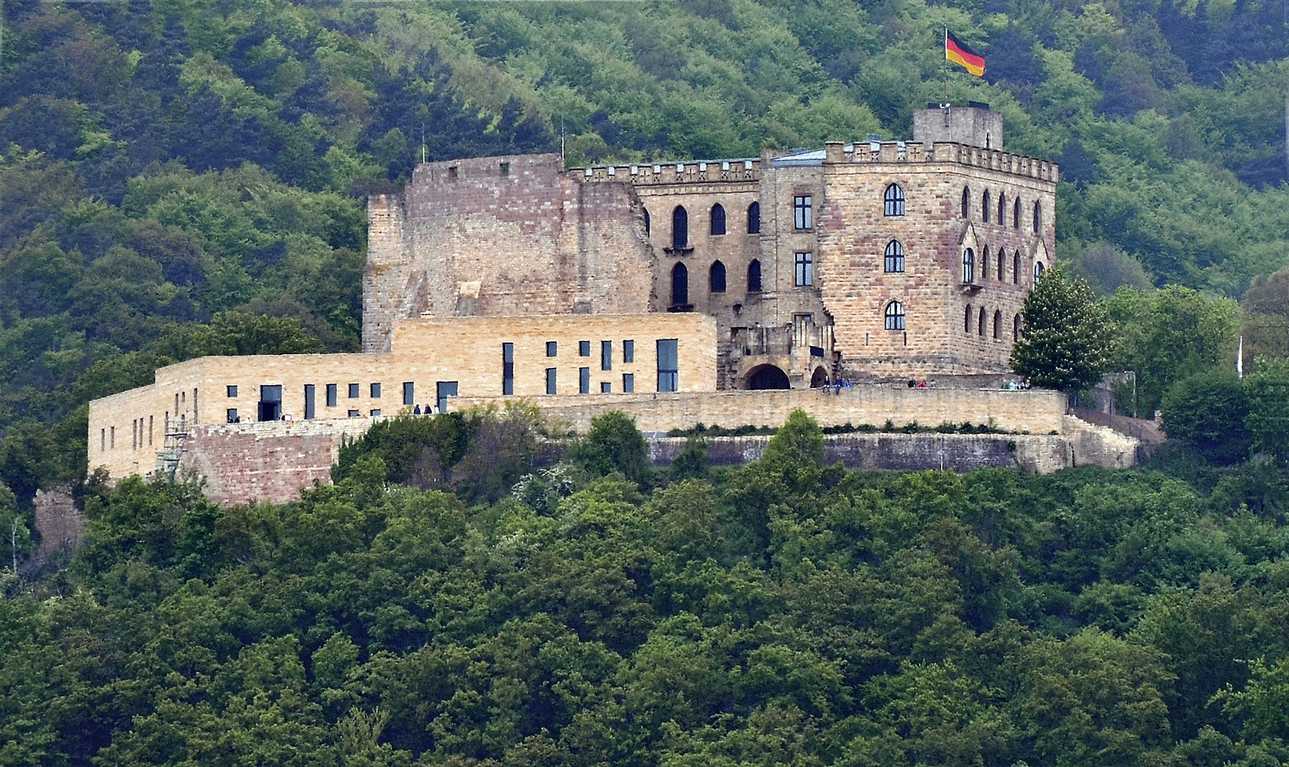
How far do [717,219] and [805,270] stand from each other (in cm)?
309

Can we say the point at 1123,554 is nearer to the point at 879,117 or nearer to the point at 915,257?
the point at 915,257

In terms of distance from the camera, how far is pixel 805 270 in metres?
90.9

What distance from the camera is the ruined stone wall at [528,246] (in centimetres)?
9131

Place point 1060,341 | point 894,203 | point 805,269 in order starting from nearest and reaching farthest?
point 1060,341, point 894,203, point 805,269

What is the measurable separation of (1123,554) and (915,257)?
28.9 feet

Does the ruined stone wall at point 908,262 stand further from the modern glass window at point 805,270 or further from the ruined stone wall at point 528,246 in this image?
the ruined stone wall at point 528,246

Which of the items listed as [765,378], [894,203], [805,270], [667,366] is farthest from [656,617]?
[894,203]

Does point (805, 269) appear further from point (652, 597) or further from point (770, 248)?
point (652, 597)

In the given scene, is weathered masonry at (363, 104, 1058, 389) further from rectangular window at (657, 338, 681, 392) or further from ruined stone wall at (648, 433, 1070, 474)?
ruined stone wall at (648, 433, 1070, 474)

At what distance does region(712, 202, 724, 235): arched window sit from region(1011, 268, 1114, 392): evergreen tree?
7.29m

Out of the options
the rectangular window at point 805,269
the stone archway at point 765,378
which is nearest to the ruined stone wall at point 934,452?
the stone archway at point 765,378

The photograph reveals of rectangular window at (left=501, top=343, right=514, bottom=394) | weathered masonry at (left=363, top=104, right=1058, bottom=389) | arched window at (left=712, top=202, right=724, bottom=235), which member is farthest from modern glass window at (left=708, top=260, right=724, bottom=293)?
rectangular window at (left=501, top=343, right=514, bottom=394)

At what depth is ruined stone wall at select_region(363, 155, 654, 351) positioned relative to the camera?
3595 inches

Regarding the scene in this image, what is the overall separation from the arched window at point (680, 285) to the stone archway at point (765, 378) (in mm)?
3299
